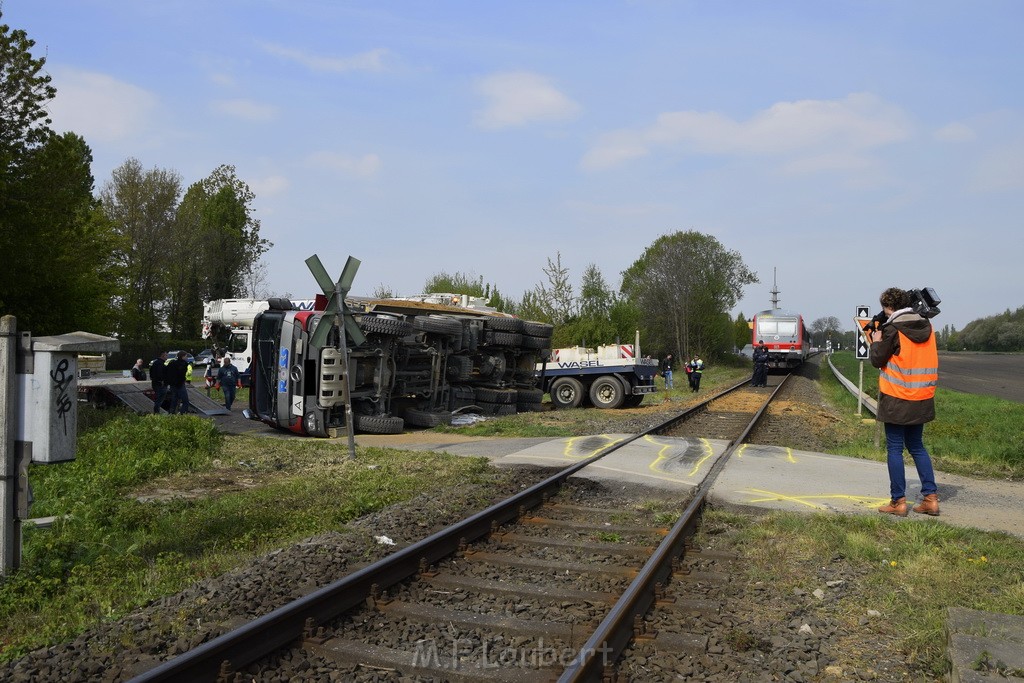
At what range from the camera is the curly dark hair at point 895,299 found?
27.0ft

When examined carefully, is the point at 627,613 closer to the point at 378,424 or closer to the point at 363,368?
the point at 378,424

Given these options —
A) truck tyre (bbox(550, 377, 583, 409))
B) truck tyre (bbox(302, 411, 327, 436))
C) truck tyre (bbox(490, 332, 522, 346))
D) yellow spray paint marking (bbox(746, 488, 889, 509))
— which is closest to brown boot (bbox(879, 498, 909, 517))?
yellow spray paint marking (bbox(746, 488, 889, 509))

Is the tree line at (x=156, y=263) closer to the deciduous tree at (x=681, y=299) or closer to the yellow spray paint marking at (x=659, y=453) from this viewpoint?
the deciduous tree at (x=681, y=299)

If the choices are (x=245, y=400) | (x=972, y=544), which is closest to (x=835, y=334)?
(x=245, y=400)

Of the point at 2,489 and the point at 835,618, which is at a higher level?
the point at 2,489

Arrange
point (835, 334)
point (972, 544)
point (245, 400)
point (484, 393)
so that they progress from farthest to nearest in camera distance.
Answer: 1. point (835, 334)
2. point (245, 400)
3. point (484, 393)
4. point (972, 544)

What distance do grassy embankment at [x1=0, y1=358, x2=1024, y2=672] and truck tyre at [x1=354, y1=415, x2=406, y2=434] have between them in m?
3.39

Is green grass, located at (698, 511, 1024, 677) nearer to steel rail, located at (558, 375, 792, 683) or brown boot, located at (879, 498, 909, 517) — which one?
brown boot, located at (879, 498, 909, 517)

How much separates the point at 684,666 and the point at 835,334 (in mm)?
181113

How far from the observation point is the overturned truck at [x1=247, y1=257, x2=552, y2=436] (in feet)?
50.5

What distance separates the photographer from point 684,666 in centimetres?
456

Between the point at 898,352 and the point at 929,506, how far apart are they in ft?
5.22

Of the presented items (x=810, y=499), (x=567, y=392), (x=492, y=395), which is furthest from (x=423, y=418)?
(x=810, y=499)

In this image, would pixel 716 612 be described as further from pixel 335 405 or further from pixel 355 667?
pixel 335 405
